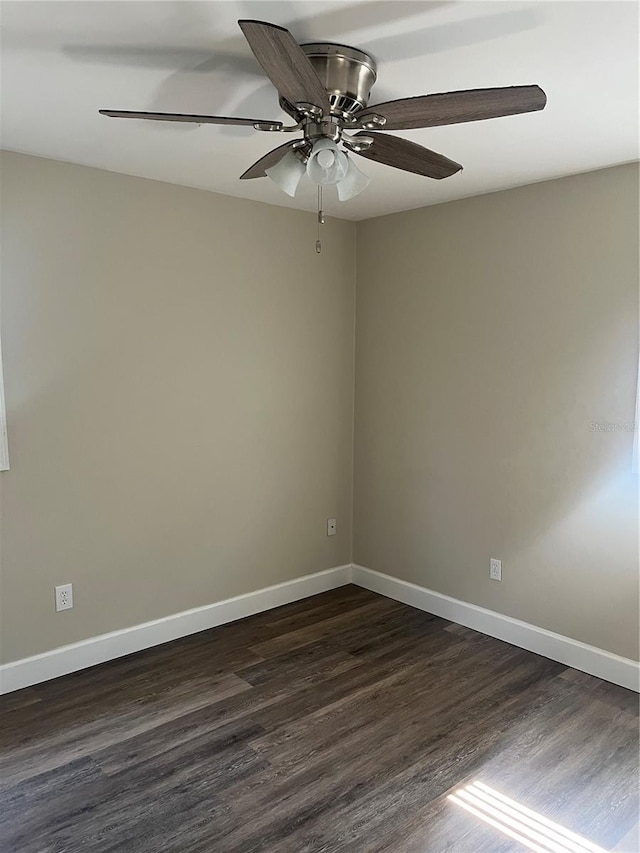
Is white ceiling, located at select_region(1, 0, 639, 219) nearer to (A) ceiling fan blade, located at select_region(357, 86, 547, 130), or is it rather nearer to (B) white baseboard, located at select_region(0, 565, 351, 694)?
(A) ceiling fan blade, located at select_region(357, 86, 547, 130)

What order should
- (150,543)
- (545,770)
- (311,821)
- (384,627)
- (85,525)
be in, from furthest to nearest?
(384,627) < (150,543) < (85,525) < (545,770) < (311,821)

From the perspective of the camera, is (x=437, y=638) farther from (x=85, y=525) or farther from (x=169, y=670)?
(x=85, y=525)

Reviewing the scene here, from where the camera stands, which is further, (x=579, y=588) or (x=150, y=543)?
(x=150, y=543)

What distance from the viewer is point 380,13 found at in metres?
1.60

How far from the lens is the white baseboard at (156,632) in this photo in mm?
2928

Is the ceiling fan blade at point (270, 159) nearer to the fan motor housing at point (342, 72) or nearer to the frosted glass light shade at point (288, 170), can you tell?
the frosted glass light shade at point (288, 170)

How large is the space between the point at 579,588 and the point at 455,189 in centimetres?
200

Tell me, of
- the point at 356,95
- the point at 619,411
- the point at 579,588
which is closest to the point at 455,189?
the point at 619,411

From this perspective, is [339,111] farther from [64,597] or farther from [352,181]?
[64,597]

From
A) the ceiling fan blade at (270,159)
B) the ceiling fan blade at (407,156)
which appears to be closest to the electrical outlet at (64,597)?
the ceiling fan blade at (270,159)

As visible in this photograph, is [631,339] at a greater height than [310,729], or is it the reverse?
[631,339]

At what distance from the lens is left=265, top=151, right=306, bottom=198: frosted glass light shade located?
1.92 metres

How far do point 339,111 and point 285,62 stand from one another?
393mm

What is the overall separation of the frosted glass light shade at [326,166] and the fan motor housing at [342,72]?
9 cm
